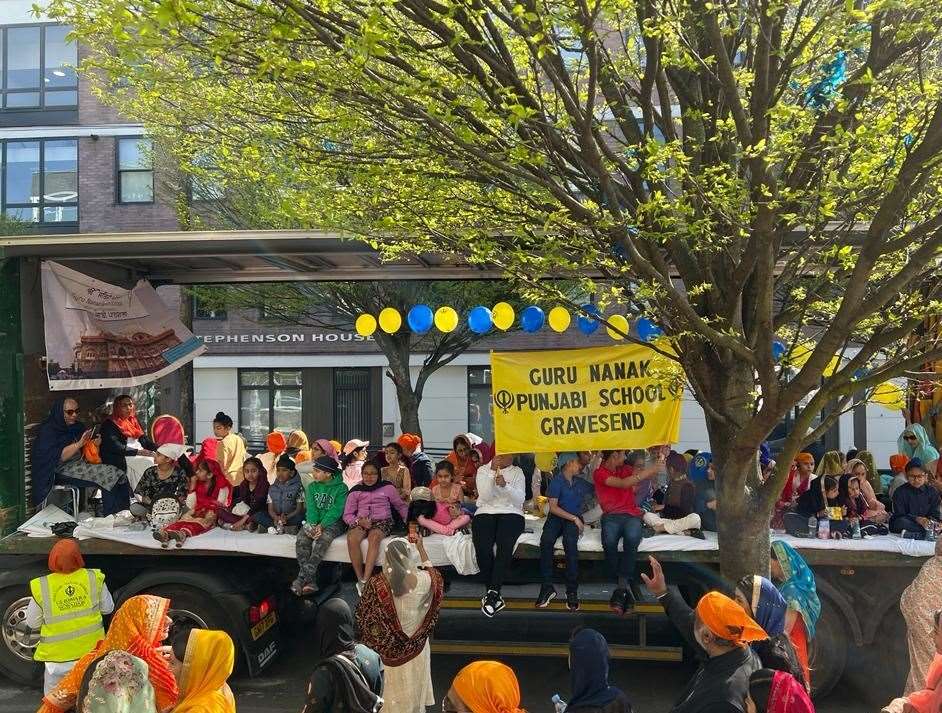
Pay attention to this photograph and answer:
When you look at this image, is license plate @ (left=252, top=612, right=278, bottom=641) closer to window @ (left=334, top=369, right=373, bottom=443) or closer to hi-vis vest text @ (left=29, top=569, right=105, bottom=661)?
hi-vis vest text @ (left=29, top=569, right=105, bottom=661)

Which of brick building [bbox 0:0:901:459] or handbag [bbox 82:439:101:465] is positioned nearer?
handbag [bbox 82:439:101:465]

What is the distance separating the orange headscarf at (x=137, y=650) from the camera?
13.3 ft

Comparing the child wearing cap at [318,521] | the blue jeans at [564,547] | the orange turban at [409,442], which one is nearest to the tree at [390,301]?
the orange turban at [409,442]

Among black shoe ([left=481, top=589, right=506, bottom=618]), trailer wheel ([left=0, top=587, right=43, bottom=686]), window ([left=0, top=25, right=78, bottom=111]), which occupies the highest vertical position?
window ([left=0, top=25, right=78, bottom=111])

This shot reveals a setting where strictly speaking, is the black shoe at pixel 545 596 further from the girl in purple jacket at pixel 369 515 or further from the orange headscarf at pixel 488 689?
the orange headscarf at pixel 488 689

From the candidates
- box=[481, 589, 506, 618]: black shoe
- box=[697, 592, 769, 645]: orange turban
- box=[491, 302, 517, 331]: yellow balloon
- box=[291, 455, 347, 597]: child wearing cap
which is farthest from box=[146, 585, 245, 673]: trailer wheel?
box=[697, 592, 769, 645]: orange turban

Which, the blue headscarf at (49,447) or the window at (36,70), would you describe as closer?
the blue headscarf at (49,447)

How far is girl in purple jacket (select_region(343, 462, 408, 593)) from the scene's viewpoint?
7594mm

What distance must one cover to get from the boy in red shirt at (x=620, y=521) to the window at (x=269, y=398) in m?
20.5

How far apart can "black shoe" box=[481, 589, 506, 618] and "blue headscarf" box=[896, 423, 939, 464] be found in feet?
16.9

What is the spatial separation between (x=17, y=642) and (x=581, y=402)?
5349 mm

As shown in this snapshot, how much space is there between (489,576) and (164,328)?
4955mm

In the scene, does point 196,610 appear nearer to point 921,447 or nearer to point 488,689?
point 488,689

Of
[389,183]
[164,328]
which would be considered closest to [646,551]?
[389,183]
